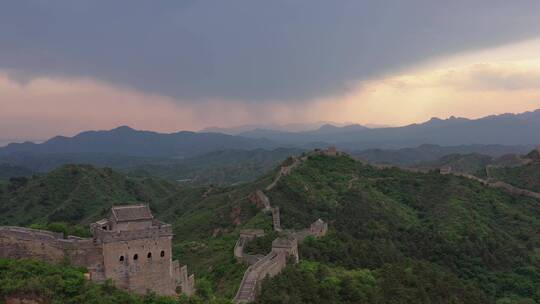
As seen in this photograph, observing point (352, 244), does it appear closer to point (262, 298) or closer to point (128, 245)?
point (262, 298)

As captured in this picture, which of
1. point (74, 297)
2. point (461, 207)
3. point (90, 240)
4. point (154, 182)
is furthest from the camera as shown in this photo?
point (154, 182)

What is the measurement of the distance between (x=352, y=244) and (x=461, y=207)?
845 inches

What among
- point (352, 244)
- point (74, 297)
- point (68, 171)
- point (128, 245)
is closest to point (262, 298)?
point (128, 245)

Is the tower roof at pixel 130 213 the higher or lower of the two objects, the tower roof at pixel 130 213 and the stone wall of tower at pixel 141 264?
the higher

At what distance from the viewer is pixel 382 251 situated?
40.2 m

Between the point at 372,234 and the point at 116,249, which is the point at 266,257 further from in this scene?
the point at 372,234

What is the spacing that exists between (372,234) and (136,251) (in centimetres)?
2834

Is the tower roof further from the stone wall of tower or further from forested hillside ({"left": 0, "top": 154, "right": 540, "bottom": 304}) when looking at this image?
forested hillside ({"left": 0, "top": 154, "right": 540, "bottom": 304})

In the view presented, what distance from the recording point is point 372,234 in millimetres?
46344

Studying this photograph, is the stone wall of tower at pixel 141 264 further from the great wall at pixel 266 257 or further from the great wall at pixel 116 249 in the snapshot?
the great wall at pixel 266 257

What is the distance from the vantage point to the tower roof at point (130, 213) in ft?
75.2

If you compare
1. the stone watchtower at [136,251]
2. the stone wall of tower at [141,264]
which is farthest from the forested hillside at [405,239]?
the stone watchtower at [136,251]

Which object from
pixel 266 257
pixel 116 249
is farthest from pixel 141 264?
pixel 266 257

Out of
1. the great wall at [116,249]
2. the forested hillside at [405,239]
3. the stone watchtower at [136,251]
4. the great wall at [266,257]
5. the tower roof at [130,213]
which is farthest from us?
the forested hillside at [405,239]
